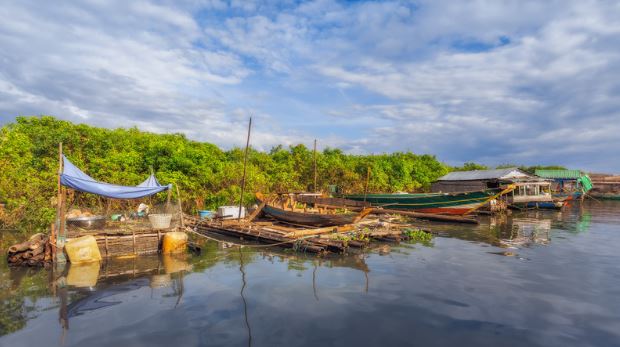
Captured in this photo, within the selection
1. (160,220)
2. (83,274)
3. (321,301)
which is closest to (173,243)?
(160,220)

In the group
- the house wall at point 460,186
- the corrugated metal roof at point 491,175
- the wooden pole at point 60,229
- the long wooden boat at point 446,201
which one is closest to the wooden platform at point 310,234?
the wooden pole at point 60,229

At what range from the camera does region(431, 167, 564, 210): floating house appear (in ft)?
109

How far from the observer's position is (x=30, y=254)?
454 inches

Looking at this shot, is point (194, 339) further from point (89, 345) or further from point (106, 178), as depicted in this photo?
point (106, 178)

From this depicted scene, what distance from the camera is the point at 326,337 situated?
6.89 metres

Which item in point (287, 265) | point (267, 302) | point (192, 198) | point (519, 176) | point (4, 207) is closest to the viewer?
point (267, 302)

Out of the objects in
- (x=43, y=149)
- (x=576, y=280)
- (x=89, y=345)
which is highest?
(x=43, y=149)

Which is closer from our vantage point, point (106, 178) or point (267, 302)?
point (267, 302)

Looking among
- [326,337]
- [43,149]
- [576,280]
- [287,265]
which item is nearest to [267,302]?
[326,337]

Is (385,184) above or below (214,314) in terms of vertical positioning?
above

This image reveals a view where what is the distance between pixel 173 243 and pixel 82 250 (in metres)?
3.05

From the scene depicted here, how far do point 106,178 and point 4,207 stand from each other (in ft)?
17.1

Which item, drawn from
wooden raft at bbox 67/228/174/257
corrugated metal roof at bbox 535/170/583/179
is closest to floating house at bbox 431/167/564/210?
corrugated metal roof at bbox 535/170/583/179

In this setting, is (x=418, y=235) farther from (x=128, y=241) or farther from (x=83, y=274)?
(x=83, y=274)
